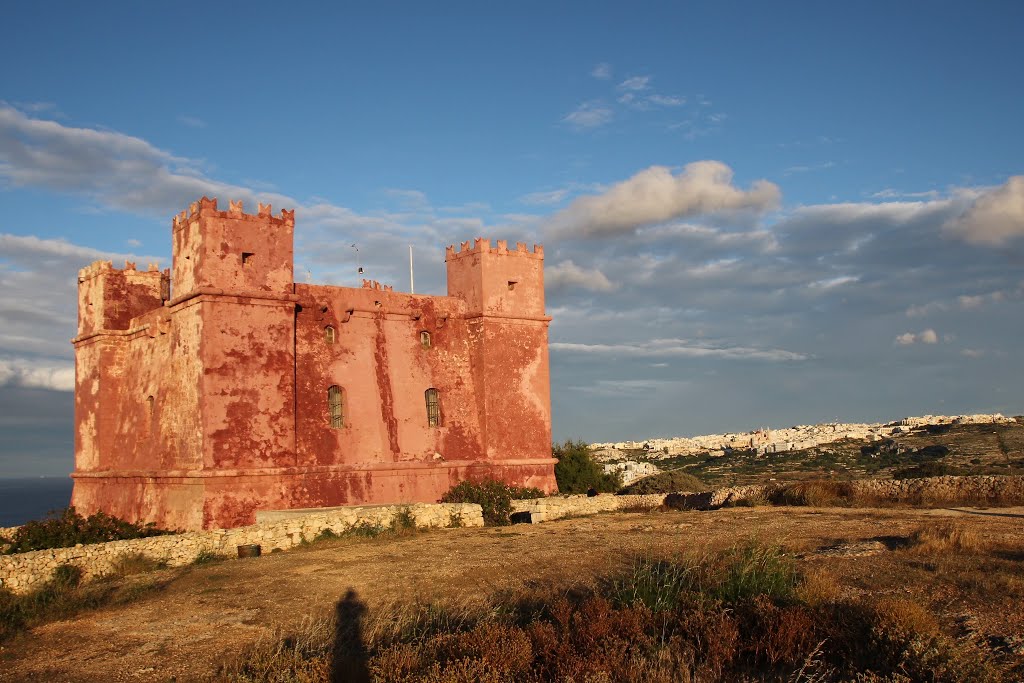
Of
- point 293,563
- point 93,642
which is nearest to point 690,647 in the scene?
point 93,642

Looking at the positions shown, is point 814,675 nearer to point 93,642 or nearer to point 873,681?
point 873,681

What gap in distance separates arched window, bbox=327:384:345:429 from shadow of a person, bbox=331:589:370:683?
1186 centimetres

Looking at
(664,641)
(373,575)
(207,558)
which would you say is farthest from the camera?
(207,558)

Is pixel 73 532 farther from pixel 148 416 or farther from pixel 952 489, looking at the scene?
pixel 952 489

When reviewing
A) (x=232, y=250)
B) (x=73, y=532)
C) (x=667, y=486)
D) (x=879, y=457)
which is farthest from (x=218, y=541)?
(x=879, y=457)

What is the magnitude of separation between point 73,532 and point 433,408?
10.6m

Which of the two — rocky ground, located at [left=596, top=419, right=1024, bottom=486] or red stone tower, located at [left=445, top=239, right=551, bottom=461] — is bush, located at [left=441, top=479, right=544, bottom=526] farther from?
rocky ground, located at [left=596, top=419, right=1024, bottom=486]

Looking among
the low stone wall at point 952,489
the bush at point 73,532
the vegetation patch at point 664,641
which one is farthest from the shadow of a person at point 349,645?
the low stone wall at point 952,489

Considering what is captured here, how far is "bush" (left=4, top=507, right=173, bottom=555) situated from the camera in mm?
21688

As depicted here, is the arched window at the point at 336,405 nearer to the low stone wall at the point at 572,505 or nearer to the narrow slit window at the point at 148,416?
the narrow slit window at the point at 148,416

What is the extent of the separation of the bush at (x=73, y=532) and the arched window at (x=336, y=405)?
17.7ft

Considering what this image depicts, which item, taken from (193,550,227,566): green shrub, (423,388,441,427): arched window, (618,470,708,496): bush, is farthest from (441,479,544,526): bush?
(618,470,708,496): bush

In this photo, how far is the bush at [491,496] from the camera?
24891 mm

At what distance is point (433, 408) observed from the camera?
27438 mm
